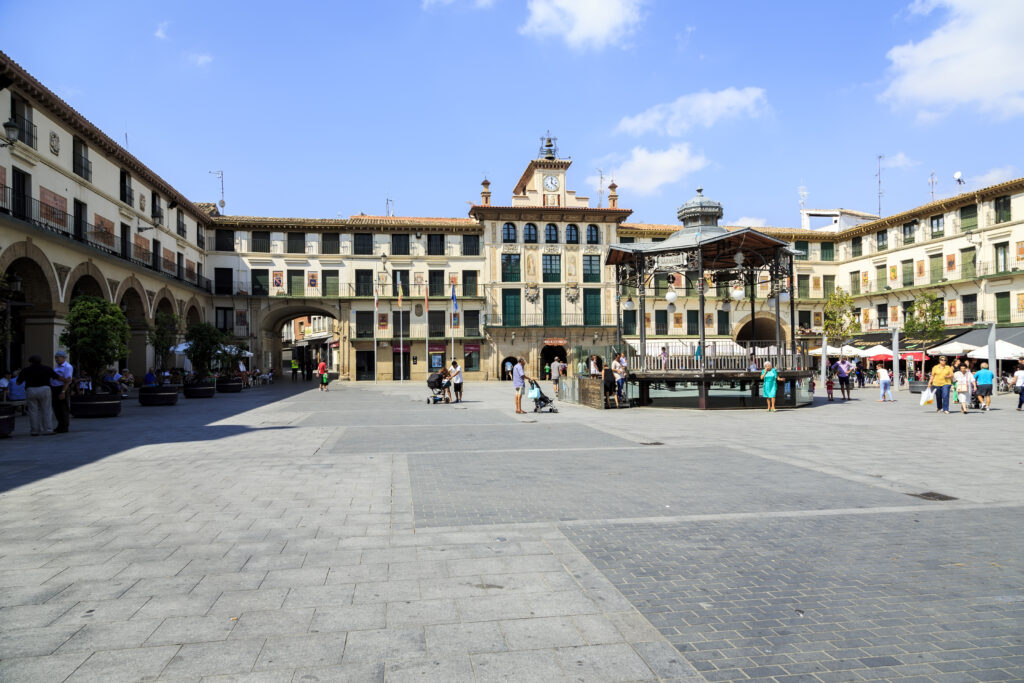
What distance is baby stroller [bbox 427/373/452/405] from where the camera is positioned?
72.1ft

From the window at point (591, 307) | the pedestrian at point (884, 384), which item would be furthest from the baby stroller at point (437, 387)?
the window at point (591, 307)

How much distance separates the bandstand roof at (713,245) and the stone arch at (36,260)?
724 inches

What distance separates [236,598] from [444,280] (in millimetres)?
40915

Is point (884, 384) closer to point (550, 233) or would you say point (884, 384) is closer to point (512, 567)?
point (512, 567)

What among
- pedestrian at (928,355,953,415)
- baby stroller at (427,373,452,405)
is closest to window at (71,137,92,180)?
baby stroller at (427,373,452,405)

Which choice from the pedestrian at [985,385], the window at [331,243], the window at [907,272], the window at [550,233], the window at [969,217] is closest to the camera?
the pedestrian at [985,385]

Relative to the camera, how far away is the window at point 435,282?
146 feet

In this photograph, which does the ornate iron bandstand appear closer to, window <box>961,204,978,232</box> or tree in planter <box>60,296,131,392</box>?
tree in planter <box>60,296,131,392</box>

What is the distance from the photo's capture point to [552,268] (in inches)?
1774

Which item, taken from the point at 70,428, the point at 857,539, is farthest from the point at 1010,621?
the point at 70,428

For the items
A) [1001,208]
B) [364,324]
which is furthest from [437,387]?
[1001,208]

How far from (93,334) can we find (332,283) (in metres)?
27.2

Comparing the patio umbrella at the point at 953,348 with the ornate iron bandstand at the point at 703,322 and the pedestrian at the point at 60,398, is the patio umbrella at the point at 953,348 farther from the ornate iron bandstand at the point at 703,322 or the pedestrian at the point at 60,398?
the pedestrian at the point at 60,398

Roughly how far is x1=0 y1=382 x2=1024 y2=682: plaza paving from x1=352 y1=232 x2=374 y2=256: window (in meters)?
35.2
